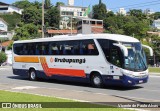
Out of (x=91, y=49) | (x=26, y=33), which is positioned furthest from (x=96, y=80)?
(x=26, y=33)

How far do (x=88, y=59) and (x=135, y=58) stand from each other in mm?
2986

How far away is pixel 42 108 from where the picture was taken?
35.4 feet

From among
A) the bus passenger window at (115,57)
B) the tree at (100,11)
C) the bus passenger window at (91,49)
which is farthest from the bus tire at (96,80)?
the tree at (100,11)

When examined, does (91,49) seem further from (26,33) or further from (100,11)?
(100,11)

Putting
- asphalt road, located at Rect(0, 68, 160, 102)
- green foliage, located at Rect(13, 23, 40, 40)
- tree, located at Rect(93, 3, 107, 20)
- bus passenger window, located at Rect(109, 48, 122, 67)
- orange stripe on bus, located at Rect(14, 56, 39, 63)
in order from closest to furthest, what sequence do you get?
asphalt road, located at Rect(0, 68, 160, 102) < bus passenger window, located at Rect(109, 48, 122, 67) < orange stripe on bus, located at Rect(14, 56, 39, 63) < green foliage, located at Rect(13, 23, 40, 40) < tree, located at Rect(93, 3, 107, 20)

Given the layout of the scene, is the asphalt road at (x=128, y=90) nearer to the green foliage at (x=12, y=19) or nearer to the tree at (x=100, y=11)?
the tree at (x=100, y=11)

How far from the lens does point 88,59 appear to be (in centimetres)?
2020

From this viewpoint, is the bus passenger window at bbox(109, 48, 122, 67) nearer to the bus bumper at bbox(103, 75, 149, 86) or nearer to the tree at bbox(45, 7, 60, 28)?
the bus bumper at bbox(103, 75, 149, 86)

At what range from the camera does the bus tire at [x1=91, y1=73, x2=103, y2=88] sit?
19.7m

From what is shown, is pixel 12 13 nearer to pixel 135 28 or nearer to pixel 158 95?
pixel 135 28

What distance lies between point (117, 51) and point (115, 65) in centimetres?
75

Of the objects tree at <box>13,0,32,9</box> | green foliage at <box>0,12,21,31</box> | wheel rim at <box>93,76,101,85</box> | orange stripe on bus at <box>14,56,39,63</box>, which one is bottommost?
wheel rim at <box>93,76,101,85</box>

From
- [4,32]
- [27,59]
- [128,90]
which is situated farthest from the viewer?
[4,32]

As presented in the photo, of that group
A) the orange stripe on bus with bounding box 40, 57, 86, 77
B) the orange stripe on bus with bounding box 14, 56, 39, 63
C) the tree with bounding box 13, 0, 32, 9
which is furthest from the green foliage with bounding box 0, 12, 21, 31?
the orange stripe on bus with bounding box 40, 57, 86, 77
